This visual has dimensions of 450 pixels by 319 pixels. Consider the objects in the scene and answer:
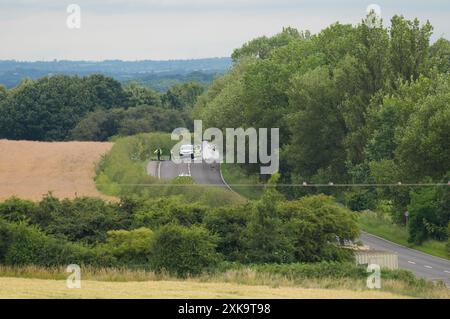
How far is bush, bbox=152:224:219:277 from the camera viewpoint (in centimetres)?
4328

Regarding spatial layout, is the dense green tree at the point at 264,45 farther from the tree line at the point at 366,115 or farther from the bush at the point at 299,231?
the bush at the point at 299,231

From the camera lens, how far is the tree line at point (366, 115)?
68.1 metres

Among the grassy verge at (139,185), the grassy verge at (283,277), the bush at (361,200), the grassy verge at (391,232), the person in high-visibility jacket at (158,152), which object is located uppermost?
Result: the grassy verge at (139,185)

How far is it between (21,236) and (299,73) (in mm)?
54018

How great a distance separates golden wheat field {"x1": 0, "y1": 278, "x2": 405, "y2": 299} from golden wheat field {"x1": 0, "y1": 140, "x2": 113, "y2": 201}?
21834 millimetres

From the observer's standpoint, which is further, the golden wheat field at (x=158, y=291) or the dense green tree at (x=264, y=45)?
the dense green tree at (x=264, y=45)

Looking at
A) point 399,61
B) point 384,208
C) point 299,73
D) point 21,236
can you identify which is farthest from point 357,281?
point 299,73

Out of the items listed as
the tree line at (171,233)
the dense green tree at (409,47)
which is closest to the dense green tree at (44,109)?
the dense green tree at (409,47)

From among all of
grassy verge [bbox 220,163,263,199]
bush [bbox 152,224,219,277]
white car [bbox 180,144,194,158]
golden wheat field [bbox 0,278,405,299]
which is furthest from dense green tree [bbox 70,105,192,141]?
golden wheat field [bbox 0,278,405,299]

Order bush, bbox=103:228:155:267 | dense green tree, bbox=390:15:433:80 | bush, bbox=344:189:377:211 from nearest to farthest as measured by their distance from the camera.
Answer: bush, bbox=103:228:155:267 < bush, bbox=344:189:377:211 < dense green tree, bbox=390:15:433:80

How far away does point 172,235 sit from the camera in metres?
43.9

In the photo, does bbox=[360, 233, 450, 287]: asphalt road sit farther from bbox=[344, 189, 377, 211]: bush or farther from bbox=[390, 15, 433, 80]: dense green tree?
bbox=[390, 15, 433, 80]: dense green tree

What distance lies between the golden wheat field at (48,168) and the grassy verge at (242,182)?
9.54 m

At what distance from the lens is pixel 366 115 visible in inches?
3162
